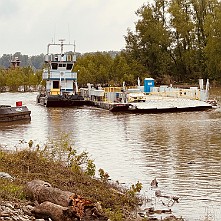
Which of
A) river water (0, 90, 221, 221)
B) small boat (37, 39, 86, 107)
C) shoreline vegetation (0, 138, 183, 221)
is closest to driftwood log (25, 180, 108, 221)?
shoreline vegetation (0, 138, 183, 221)

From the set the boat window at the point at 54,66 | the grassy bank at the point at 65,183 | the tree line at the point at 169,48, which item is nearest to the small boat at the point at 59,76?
the boat window at the point at 54,66

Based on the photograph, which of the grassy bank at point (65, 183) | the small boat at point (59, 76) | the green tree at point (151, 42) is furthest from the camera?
the green tree at point (151, 42)

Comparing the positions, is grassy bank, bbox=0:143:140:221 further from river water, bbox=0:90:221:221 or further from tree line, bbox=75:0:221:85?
tree line, bbox=75:0:221:85

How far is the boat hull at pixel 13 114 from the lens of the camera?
32.6 m

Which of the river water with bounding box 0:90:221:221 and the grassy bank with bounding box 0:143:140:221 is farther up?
the grassy bank with bounding box 0:143:140:221

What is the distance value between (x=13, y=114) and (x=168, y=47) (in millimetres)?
50566

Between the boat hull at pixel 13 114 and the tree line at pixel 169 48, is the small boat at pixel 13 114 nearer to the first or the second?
the boat hull at pixel 13 114

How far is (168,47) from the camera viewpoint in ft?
265

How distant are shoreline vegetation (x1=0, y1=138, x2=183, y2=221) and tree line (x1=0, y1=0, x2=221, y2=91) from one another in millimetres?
62557

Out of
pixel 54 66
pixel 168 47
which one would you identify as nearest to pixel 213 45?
pixel 168 47

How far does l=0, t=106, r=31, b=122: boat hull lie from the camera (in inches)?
1283

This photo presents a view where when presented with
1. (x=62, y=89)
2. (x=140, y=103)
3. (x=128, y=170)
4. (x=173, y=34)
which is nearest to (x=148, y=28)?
(x=173, y=34)

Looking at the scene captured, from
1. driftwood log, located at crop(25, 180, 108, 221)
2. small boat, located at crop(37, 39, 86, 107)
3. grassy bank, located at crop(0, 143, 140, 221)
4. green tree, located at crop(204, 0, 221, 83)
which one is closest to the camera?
A: driftwood log, located at crop(25, 180, 108, 221)

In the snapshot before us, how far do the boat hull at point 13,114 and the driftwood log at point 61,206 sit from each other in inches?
919
